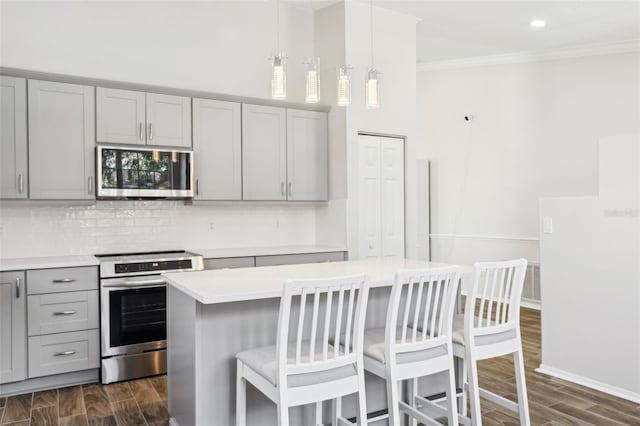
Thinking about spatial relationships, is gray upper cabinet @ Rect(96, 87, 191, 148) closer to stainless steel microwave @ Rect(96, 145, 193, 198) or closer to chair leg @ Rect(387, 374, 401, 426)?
stainless steel microwave @ Rect(96, 145, 193, 198)

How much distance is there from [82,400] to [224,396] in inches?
59.6

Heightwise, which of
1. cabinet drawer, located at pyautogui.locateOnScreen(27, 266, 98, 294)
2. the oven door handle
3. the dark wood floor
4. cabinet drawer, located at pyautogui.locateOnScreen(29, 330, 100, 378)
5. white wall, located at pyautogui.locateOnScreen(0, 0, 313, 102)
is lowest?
the dark wood floor

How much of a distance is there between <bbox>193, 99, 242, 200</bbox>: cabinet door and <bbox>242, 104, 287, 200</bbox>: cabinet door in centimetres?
7

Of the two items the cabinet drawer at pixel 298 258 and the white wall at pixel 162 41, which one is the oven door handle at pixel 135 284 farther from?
the white wall at pixel 162 41

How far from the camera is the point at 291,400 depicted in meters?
2.08

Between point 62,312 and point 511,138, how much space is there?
214 inches

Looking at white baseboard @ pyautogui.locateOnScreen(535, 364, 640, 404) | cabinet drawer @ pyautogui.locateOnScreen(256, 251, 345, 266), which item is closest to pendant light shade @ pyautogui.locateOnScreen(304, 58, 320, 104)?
cabinet drawer @ pyautogui.locateOnScreen(256, 251, 345, 266)

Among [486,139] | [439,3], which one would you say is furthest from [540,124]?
[439,3]

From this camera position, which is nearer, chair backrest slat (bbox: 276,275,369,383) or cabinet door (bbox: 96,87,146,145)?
chair backrest slat (bbox: 276,275,369,383)

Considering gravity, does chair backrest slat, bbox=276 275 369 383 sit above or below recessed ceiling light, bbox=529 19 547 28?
below

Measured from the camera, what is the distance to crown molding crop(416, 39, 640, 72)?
5660 mm

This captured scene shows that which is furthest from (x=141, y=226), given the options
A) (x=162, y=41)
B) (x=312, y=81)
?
(x=312, y=81)

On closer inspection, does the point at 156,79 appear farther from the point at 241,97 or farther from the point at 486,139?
the point at 486,139

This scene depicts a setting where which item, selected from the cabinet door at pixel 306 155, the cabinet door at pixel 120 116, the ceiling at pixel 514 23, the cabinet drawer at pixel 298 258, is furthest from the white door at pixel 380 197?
the cabinet door at pixel 120 116
